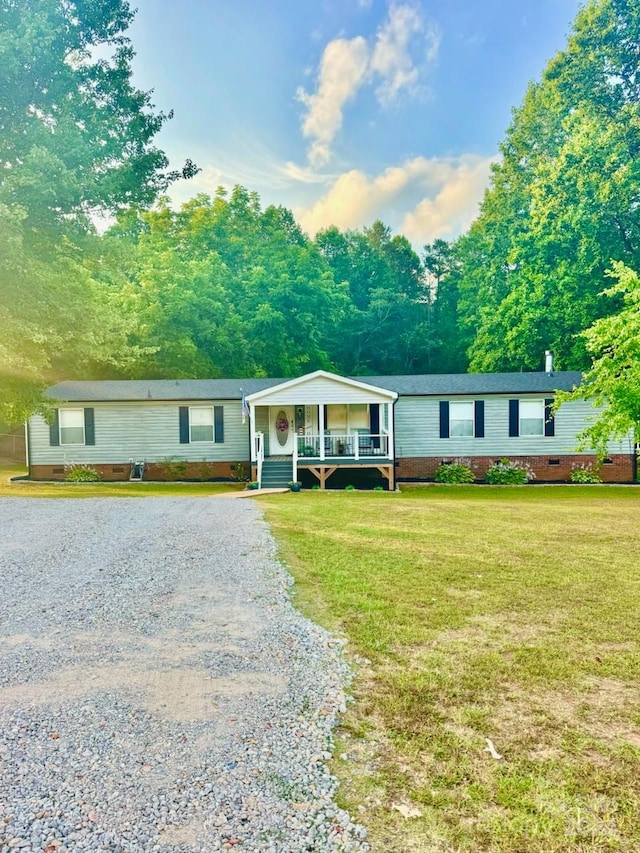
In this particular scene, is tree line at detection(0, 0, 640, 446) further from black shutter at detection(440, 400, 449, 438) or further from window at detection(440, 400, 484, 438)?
black shutter at detection(440, 400, 449, 438)

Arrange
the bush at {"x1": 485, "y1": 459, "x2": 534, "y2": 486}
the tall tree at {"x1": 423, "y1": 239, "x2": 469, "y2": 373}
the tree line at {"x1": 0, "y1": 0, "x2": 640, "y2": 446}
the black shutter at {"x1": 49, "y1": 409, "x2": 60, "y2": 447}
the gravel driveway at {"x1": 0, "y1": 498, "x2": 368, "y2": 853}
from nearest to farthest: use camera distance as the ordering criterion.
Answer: the gravel driveway at {"x1": 0, "y1": 498, "x2": 368, "y2": 853}, the tree line at {"x1": 0, "y1": 0, "x2": 640, "y2": 446}, the bush at {"x1": 485, "y1": 459, "x2": 534, "y2": 486}, the black shutter at {"x1": 49, "y1": 409, "x2": 60, "y2": 447}, the tall tree at {"x1": 423, "y1": 239, "x2": 469, "y2": 373}

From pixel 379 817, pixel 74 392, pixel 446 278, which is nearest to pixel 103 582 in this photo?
pixel 379 817

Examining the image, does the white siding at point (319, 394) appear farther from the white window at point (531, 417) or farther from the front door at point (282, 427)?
the white window at point (531, 417)

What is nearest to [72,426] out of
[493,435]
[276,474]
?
[276,474]

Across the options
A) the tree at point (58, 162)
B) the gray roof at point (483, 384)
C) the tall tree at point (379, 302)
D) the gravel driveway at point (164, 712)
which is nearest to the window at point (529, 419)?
the gray roof at point (483, 384)

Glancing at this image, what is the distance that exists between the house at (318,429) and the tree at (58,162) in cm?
225

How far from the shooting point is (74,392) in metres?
18.7

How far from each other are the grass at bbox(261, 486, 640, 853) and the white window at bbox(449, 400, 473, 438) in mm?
10171

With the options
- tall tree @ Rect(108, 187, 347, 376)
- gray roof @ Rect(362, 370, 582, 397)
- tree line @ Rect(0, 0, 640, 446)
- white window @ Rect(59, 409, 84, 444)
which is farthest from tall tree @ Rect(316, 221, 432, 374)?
white window @ Rect(59, 409, 84, 444)

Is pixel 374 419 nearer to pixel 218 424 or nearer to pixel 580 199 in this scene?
pixel 218 424

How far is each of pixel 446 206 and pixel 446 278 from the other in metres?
9.81

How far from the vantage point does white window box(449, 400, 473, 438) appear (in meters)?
18.3

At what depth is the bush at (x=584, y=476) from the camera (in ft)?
58.3

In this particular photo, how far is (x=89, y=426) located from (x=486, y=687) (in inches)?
701
